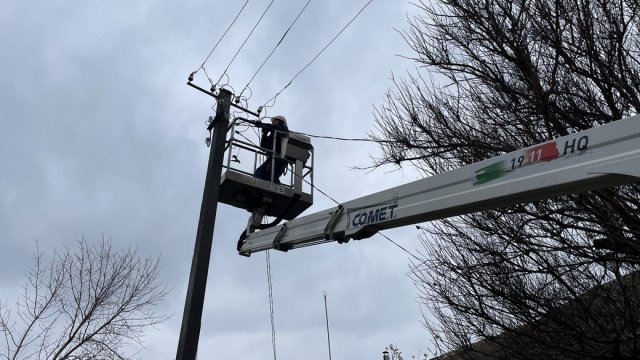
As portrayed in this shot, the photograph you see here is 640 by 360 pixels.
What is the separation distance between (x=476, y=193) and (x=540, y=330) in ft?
9.34

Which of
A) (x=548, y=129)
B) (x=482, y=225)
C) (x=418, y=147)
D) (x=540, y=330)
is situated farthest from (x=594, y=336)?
(x=418, y=147)

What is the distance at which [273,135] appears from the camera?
856 cm

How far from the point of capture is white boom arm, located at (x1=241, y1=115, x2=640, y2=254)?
159 inches

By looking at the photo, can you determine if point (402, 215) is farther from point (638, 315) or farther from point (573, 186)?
point (638, 315)

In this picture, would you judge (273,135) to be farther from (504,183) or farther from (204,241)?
(504,183)

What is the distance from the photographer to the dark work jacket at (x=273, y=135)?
8.48m

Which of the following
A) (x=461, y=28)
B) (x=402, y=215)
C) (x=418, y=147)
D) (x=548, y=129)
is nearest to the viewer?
(x=402, y=215)

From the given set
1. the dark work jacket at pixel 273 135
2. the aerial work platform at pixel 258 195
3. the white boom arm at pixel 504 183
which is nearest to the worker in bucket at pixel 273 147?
the dark work jacket at pixel 273 135

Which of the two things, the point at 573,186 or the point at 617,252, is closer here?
the point at 573,186

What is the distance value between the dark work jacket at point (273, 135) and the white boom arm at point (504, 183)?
6.94ft

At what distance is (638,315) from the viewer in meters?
7.02

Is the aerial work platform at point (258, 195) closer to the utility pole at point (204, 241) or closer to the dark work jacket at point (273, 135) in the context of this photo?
the utility pole at point (204, 241)

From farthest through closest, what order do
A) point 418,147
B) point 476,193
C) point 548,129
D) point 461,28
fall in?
1. point 418,147
2. point 461,28
3. point 548,129
4. point 476,193

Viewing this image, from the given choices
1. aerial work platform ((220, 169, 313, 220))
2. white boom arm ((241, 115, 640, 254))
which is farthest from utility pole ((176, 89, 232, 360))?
white boom arm ((241, 115, 640, 254))
